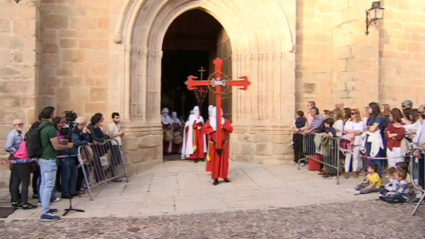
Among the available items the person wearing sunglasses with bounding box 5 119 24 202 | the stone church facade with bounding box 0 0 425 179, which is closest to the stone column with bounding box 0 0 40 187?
the stone church facade with bounding box 0 0 425 179

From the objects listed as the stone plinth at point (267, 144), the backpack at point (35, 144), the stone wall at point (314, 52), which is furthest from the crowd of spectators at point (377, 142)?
the backpack at point (35, 144)

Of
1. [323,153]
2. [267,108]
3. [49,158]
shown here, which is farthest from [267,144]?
[49,158]

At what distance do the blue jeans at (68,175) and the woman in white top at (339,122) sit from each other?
5441 mm

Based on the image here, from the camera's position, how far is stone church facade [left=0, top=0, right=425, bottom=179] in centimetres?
913

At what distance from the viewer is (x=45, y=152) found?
5.59m

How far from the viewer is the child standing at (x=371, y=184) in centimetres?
702

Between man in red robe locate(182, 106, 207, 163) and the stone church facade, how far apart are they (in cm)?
89

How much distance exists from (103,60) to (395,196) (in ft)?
22.4

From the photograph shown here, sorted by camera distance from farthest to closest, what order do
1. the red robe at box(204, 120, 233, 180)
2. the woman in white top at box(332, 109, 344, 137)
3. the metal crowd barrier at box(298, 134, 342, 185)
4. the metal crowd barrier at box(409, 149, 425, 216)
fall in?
the woman in white top at box(332, 109, 344, 137) → the metal crowd barrier at box(298, 134, 342, 185) → the red robe at box(204, 120, 233, 180) → the metal crowd barrier at box(409, 149, 425, 216)

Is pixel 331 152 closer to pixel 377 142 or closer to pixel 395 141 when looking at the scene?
pixel 377 142

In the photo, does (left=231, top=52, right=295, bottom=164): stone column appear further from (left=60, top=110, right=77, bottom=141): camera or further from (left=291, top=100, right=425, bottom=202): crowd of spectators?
(left=60, top=110, right=77, bottom=141): camera


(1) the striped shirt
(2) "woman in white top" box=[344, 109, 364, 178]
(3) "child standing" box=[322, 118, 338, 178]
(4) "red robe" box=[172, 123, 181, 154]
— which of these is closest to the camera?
(2) "woman in white top" box=[344, 109, 364, 178]

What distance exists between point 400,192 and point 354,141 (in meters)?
1.86

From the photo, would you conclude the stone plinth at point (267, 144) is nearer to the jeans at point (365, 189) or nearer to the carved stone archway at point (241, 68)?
the carved stone archway at point (241, 68)
